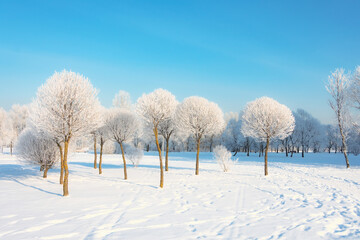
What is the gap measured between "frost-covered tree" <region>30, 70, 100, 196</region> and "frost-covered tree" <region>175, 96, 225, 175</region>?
9405mm

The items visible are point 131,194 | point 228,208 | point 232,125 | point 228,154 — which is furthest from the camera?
point 232,125

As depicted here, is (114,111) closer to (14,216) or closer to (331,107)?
(14,216)

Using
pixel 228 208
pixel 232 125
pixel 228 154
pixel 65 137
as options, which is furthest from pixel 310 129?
pixel 65 137

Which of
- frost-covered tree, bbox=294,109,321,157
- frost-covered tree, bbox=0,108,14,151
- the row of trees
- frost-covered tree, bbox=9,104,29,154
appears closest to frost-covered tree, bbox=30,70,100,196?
the row of trees

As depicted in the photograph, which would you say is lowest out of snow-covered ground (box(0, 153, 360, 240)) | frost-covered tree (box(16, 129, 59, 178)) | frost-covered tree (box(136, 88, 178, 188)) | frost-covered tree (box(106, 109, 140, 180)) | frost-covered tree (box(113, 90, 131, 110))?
snow-covered ground (box(0, 153, 360, 240))

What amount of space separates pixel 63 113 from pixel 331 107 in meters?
27.7

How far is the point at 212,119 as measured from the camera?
1964 cm

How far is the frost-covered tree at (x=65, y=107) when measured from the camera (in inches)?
427

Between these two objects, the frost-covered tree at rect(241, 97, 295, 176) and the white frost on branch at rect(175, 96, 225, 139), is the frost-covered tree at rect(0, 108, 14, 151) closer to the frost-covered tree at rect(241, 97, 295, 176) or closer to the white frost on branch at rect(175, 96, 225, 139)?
the white frost on branch at rect(175, 96, 225, 139)

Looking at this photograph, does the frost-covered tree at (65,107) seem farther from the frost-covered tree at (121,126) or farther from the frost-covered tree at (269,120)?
the frost-covered tree at (269,120)

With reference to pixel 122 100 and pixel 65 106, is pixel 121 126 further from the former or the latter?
pixel 122 100

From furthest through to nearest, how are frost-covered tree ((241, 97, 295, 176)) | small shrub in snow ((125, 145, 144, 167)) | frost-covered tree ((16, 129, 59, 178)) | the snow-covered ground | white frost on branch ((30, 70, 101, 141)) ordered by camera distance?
1. small shrub in snow ((125, 145, 144, 167))
2. frost-covered tree ((241, 97, 295, 176))
3. frost-covered tree ((16, 129, 59, 178))
4. white frost on branch ((30, 70, 101, 141))
5. the snow-covered ground

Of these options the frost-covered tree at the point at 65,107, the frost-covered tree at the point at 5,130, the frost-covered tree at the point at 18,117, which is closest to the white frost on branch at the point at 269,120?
the frost-covered tree at the point at 65,107

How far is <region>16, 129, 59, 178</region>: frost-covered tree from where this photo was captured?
17062 millimetres
